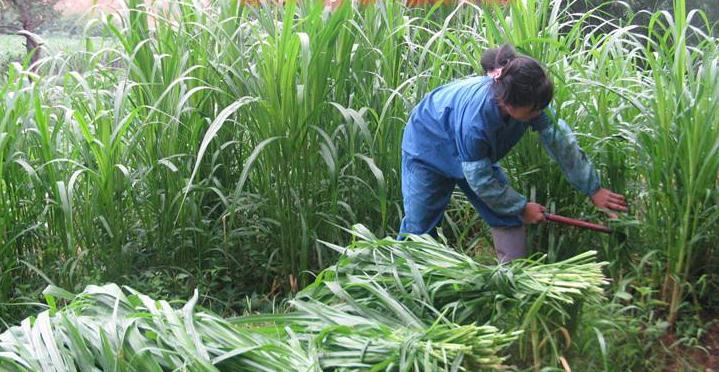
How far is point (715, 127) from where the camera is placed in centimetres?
282

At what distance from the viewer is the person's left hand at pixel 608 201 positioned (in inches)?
118

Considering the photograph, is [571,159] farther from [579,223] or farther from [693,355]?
[693,355]

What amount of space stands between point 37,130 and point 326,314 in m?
1.55

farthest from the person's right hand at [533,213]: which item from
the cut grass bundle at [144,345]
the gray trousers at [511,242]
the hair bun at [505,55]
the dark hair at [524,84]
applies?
the cut grass bundle at [144,345]

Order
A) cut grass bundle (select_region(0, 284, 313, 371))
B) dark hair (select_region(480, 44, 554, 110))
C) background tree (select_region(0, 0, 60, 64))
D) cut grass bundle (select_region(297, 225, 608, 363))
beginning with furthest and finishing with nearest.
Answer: background tree (select_region(0, 0, 60, 64)), dark hair (select_region(480, 44, 554, 110)), cut grass bundle (select_region(297, 225, 608, 363)), cut grass bundle (select_region(0, 284, 313, 371))

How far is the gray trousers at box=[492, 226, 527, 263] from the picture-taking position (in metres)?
3.17

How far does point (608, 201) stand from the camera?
3006 mm

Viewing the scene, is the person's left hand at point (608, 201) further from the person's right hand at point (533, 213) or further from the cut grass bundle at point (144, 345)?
the cut grass bundle at point (144, 345)

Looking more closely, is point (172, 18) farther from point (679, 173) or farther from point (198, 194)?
point (679, 173)

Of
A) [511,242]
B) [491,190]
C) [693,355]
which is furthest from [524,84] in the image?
[693,355]

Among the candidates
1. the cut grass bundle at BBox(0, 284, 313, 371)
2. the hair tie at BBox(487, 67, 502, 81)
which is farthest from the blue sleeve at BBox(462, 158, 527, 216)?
the cut grass bundle at BBox(0, 284, 313, 371)

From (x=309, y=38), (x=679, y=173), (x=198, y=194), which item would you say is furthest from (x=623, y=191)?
(x=198, y=194)

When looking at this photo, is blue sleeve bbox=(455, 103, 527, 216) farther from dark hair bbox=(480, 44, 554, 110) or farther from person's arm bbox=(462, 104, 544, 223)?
dark hair bbox=(480, 44, 554, 110)

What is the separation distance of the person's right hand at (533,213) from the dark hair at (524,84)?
0.36 metres
